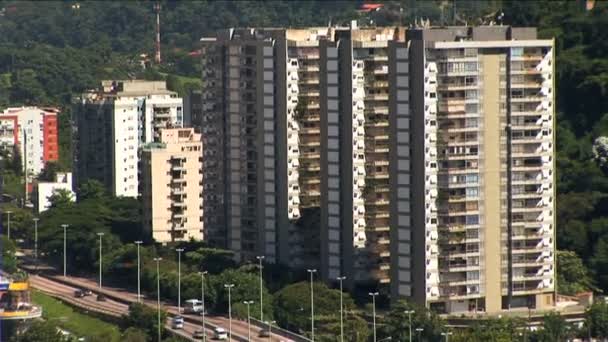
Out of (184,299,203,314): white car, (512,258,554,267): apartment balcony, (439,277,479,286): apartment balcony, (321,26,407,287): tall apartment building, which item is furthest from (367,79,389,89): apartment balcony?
(184,299,203,314): white car

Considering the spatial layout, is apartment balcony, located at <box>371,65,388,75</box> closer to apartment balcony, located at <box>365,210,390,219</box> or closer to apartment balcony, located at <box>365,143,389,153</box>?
apartment balcony, located at <box>365,143,389,153</box>

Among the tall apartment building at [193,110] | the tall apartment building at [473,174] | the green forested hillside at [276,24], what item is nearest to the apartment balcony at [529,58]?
the tall apartment building at [473,174]

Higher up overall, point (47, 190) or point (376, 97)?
point (376, 97)

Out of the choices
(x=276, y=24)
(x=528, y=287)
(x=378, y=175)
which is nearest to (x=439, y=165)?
(x=378, y=175)

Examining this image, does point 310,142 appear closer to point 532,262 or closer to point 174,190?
point 174,190

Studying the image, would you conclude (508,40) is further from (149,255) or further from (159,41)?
(159,41)

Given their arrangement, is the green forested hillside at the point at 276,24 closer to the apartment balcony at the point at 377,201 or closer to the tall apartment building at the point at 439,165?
the tall apartment building at the point at 439,165

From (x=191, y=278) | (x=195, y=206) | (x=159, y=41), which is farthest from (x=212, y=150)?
(x=159, y=41)
